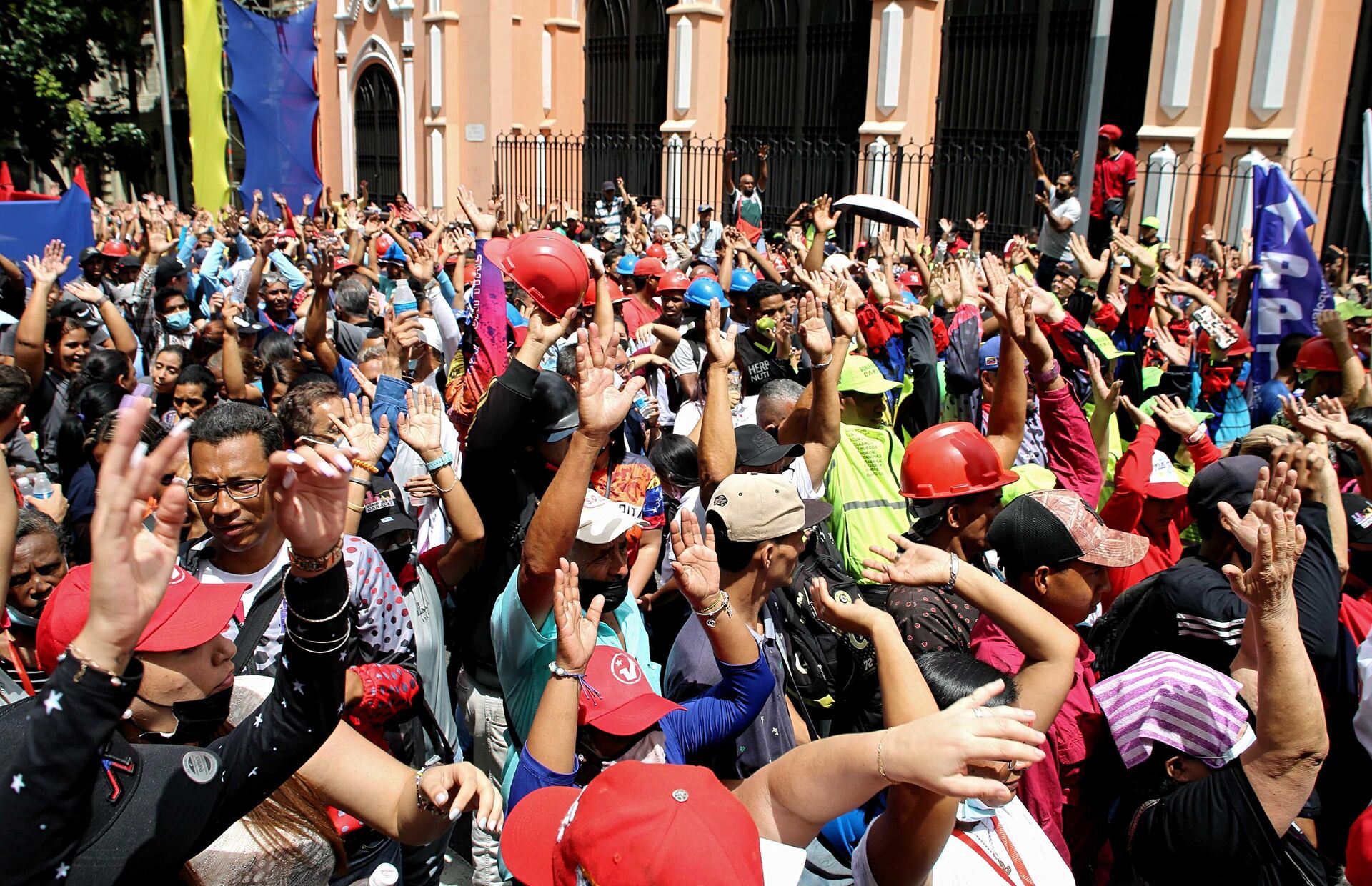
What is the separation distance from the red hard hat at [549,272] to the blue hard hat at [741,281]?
3.73 metres

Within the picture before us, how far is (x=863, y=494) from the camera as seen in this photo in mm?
4113

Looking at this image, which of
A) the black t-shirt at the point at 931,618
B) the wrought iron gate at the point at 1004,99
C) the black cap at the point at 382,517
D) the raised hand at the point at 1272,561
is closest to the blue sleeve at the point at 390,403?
the black cap at the point at 382,517

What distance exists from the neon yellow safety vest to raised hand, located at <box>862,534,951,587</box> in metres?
1.28

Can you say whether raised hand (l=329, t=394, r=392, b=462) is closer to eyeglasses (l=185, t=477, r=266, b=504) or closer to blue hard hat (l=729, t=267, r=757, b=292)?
eyeglasses (l=185, t=477, r=266, b=504)

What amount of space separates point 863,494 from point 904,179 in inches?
552

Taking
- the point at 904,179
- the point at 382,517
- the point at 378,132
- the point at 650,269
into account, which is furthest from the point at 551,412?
the point at 378,132

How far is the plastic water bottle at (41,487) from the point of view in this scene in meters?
4.52

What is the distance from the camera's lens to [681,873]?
1558mm

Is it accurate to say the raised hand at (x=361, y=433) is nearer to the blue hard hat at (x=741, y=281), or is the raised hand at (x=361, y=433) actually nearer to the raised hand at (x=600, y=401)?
the raised hand at (x=600, y=401)

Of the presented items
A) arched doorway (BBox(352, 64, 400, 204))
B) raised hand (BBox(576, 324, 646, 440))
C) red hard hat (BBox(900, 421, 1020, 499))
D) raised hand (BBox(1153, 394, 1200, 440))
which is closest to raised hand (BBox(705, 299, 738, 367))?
red hard hat (BBox(900, 421, 1020, 499))

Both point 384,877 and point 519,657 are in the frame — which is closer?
point 384,877

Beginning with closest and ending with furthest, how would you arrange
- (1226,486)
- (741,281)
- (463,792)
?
(463,792)
(1226,486)
(741,281)

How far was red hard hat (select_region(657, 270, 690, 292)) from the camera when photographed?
7082 millimetres

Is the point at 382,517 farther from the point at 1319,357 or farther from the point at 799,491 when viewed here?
the point at 1319,357
